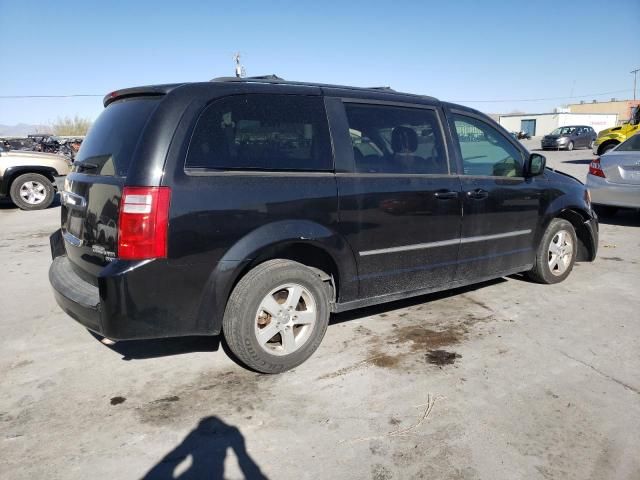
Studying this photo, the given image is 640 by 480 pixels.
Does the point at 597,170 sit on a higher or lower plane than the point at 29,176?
higher

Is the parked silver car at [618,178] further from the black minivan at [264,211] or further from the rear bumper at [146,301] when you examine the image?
the rear bumper at [146,301]

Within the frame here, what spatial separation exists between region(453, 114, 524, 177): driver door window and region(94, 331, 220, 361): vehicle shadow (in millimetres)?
2520

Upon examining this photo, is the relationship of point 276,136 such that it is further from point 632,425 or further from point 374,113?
→ point 632,425

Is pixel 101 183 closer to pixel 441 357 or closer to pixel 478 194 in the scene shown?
pixel 441 357

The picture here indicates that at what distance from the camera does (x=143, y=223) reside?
2.63 metres

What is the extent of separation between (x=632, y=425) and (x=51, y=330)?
4.13m

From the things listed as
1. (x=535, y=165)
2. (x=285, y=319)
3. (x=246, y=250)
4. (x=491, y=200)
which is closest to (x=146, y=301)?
(x=246, y=250)

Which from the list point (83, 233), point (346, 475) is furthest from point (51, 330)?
point (346, 475)

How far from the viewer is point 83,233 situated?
302 cm

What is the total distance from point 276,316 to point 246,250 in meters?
0.52

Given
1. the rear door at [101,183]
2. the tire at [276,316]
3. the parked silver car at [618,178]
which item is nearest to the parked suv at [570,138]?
the parked silver car at [618,178]

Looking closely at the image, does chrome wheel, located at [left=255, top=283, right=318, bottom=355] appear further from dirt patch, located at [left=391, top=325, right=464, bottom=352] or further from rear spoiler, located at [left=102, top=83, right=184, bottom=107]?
rear spoiler, located at [left=102, top=83, right=184, bottom=107]

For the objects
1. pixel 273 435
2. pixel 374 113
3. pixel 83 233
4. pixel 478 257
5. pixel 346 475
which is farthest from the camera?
pixel 478 257

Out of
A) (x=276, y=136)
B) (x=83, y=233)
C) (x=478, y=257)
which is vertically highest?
(x=276, y=136)
